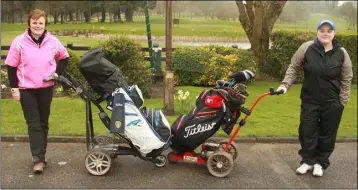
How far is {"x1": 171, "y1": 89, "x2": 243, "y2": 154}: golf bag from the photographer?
171 inches

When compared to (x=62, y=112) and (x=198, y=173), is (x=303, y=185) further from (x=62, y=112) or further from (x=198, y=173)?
(x=62, y=112)

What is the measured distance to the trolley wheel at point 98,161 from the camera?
4441 millimetres

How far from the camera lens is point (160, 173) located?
4641mm

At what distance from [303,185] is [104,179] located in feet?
6.97

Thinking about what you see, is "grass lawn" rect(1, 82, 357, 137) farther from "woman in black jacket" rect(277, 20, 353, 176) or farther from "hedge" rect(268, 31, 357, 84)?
"hedge" rect(268, 31, 357, 84)

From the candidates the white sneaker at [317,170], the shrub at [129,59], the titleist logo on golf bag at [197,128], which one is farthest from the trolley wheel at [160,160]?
the shrub at [129,59]

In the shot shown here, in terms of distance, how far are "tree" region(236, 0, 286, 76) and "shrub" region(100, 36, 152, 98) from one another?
3823 mm

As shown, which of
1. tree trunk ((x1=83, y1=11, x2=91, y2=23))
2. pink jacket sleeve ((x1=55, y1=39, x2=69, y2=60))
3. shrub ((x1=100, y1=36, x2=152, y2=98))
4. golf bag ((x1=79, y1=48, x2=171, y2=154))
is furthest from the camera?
shrub ((x1=100, y1=36, x2=152, y2=98))

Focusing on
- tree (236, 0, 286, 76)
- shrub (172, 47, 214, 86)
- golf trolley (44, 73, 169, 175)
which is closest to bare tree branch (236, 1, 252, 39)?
tree (236, 0, 286, 76)

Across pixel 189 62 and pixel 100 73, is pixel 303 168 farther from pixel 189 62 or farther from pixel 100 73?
pixel 189 62

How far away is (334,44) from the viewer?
171 inches

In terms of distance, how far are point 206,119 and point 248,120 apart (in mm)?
2514

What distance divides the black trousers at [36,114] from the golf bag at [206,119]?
1.39 m

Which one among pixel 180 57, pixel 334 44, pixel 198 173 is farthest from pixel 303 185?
pixel 180 57
